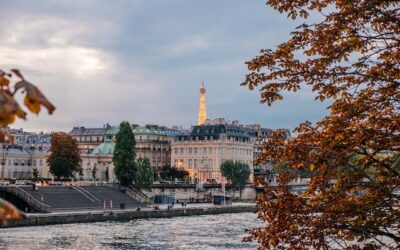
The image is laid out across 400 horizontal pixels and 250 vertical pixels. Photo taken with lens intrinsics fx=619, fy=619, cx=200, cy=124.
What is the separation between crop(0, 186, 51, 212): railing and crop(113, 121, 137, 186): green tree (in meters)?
24.5

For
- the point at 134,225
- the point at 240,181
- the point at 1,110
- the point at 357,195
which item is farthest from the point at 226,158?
the point at 1,110

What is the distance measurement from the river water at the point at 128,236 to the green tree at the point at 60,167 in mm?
42355

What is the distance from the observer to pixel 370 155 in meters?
11.8

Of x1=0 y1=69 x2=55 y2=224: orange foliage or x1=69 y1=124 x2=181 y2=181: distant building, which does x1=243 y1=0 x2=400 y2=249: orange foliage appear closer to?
x1=0 y1=69 x2=55 y2=224: orange foliage

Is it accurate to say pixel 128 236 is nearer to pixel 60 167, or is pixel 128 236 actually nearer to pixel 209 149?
pixel 60 167

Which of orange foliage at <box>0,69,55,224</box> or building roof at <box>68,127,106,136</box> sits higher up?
building roof at <box>68,127,106,136</box>

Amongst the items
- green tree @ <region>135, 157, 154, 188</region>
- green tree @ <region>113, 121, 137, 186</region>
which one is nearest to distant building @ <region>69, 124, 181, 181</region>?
green tree @ <region>135, 157, 154, 188</region>

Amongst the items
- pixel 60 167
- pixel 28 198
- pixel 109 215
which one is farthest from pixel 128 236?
pixel 60 167

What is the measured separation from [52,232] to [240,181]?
2865 inches

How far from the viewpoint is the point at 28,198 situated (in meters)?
76.4

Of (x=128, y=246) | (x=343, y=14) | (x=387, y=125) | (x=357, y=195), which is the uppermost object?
(x=343, y=14)

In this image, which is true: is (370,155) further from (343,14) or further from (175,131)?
(175,131)

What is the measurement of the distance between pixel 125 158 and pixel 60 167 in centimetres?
1479

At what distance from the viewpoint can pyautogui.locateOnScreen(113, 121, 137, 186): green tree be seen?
334 feet
